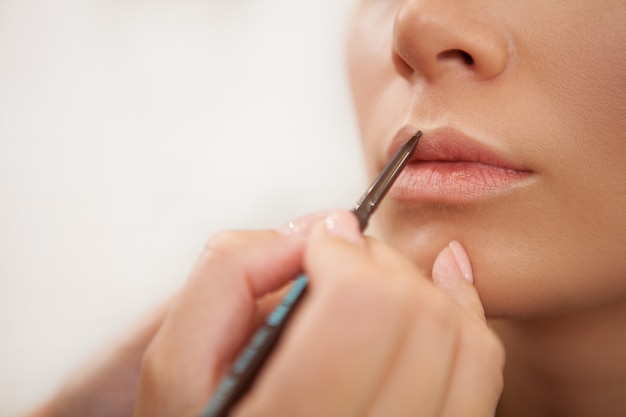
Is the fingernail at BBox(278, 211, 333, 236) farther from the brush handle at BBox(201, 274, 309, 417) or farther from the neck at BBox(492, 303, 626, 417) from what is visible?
the neck at BBox(492, 303, 626, 417)

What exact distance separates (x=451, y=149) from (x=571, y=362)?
13.0 inches

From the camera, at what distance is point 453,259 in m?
0.51

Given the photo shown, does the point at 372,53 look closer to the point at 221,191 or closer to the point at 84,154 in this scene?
the point at 221,191

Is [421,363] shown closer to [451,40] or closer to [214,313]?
[214,313]

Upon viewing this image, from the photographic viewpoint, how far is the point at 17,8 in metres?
1.36

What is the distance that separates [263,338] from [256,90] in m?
1.10

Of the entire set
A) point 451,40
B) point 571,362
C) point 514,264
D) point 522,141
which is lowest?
point 571,362

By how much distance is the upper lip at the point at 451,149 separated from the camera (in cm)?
49

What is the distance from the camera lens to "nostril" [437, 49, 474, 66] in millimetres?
478

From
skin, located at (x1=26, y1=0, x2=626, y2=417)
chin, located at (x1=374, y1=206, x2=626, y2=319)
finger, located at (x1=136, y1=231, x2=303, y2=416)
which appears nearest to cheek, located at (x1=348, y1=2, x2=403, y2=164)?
skin, located at (x1=26, y1=0, x2=626, y2=417)

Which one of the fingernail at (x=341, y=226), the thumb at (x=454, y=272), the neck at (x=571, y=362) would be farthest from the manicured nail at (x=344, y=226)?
the neck at (x=571, y=362)

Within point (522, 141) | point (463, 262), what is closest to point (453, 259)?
point (463, 262)

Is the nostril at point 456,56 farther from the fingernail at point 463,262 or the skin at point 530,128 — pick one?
the fingernail at point 463,262

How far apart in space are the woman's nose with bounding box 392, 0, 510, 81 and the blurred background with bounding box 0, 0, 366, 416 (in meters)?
0.76
